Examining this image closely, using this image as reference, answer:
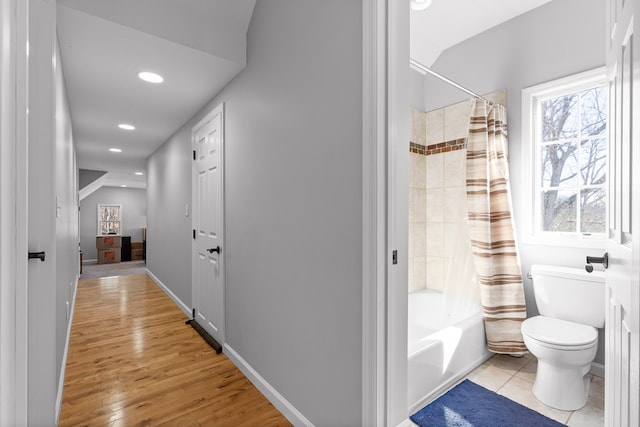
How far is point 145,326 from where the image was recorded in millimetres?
3061

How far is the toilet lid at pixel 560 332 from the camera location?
175 centimetres

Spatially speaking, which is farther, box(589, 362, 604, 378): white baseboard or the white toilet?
box(589, 362, 604, 378): white baseboard

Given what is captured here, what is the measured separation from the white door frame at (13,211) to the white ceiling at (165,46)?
1.07 metres

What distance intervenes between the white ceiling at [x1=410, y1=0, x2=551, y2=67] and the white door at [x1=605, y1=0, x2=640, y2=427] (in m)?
1.60

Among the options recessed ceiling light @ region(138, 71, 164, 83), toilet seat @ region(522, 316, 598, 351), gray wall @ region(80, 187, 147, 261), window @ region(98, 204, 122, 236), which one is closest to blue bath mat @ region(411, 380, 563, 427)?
toilet seat @ region(522, 316, 598, 351)

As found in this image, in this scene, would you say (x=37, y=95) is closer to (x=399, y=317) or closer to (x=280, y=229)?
(x=280, y=229)

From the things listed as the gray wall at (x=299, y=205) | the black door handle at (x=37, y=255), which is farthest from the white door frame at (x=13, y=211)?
the gray wall at (x=299, y=205)

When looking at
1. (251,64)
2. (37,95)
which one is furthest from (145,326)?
(251,64)

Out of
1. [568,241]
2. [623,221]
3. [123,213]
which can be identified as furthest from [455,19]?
[123,213]

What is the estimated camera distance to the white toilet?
175 centimetres

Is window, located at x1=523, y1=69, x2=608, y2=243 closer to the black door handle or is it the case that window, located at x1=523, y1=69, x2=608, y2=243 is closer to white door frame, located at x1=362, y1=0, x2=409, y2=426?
white door frame, located at x1=362, y1=0, x2=409, y2=426

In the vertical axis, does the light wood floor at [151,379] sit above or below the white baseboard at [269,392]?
Answer: below

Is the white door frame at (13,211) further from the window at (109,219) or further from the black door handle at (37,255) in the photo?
the window at (109,219)

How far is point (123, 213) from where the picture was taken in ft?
31.1
